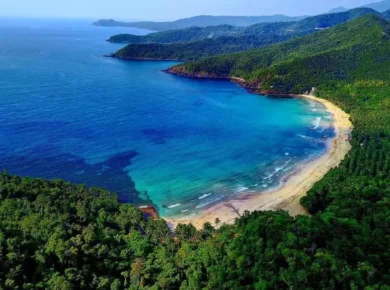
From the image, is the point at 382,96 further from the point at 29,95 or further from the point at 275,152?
the point at 29,95

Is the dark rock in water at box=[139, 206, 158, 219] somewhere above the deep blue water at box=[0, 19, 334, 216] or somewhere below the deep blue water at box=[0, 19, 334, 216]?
below

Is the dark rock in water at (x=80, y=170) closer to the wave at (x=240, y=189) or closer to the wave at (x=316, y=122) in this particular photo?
the wave at (x=240, y=189)

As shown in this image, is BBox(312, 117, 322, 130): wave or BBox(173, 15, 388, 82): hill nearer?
BBox(312, 117, 322, 130): wave

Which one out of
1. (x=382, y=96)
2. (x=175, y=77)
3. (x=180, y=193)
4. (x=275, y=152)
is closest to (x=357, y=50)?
(x=382, y=96)

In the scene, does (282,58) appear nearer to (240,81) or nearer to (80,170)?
(240,81)

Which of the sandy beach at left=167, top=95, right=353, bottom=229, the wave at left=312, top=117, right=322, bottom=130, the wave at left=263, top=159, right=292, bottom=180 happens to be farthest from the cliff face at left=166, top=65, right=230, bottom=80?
the wave at left=263, top=159, right=292, bottom=180

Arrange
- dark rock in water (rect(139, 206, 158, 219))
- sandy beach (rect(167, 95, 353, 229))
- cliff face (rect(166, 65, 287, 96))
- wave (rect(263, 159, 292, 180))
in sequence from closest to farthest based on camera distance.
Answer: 1. sandy beach (rect(167, 95, 353, 229))
2. dark rock in water (rect(139, 206, 158, 219))
3. wave (rect(263, 159, 292, 180))
4. cliff face (rect(166, 65, 287, 96))

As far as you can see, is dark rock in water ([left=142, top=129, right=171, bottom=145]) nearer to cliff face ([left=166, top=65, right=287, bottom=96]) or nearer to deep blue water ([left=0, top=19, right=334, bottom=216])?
deep blue water ([left=0, top=19, right=334, bottom=216])
